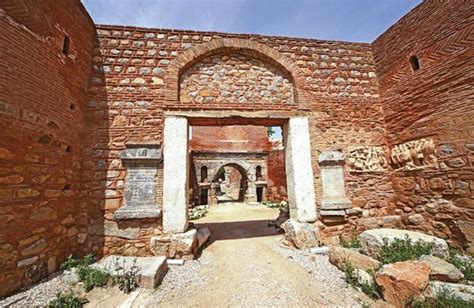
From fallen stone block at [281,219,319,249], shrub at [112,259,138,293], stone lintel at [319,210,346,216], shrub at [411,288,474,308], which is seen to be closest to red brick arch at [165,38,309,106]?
stone lintel at [319,210,346,216]

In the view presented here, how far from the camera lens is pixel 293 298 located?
2.54 metres

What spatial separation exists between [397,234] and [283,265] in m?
2.13

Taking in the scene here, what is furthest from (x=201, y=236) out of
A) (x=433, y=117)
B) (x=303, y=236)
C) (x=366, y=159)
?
(x=433, y=117)

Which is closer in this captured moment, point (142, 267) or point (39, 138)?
point (39, 138)

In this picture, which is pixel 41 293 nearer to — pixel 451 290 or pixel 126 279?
pixel 126 279

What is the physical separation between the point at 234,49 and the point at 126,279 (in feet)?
15.7

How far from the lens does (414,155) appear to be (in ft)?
13.2

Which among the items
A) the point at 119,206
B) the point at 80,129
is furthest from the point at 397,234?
the point at 80,129

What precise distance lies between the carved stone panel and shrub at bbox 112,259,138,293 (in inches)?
36.7

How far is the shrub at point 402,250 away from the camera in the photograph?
9.89ft

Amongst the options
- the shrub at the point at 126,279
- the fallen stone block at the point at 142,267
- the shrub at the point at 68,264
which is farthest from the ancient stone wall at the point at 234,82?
the shrub at the point at 68,264

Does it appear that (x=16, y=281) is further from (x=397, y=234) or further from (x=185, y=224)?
(x=397, y=234)

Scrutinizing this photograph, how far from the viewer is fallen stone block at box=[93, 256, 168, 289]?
108 inches

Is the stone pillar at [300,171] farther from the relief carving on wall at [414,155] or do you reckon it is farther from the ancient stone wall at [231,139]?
the ancient stone wall at [231,139]
